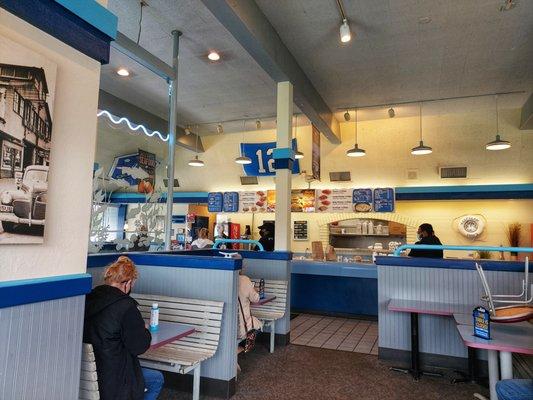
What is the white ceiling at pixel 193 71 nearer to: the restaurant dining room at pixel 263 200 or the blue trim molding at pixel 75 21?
the restaurant dining room at pixel 263 200

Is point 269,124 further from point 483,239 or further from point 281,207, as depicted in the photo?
point 483,239

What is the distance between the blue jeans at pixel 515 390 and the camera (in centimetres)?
235

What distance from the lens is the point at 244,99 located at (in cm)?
866

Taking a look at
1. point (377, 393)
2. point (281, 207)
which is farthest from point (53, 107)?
point (281, 207)

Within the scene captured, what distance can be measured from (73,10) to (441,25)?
5.15 meters

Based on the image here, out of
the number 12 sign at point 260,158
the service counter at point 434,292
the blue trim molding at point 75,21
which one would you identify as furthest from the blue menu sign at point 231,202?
the blue trim molding at point 75,21

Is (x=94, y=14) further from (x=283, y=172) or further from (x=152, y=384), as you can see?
(x=283, y=172)

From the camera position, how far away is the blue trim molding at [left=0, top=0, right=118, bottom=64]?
6.20 ft

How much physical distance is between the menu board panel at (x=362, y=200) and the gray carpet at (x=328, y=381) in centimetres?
545

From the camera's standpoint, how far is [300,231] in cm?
1137

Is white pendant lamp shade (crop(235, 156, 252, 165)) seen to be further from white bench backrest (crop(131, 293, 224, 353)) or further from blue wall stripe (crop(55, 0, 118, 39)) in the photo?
blue wall stripe (crop(55, 0, 118, 39))

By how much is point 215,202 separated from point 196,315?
822cm

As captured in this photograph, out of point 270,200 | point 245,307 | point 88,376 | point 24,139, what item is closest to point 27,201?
point 24,139

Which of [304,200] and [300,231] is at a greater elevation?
[304,200]
